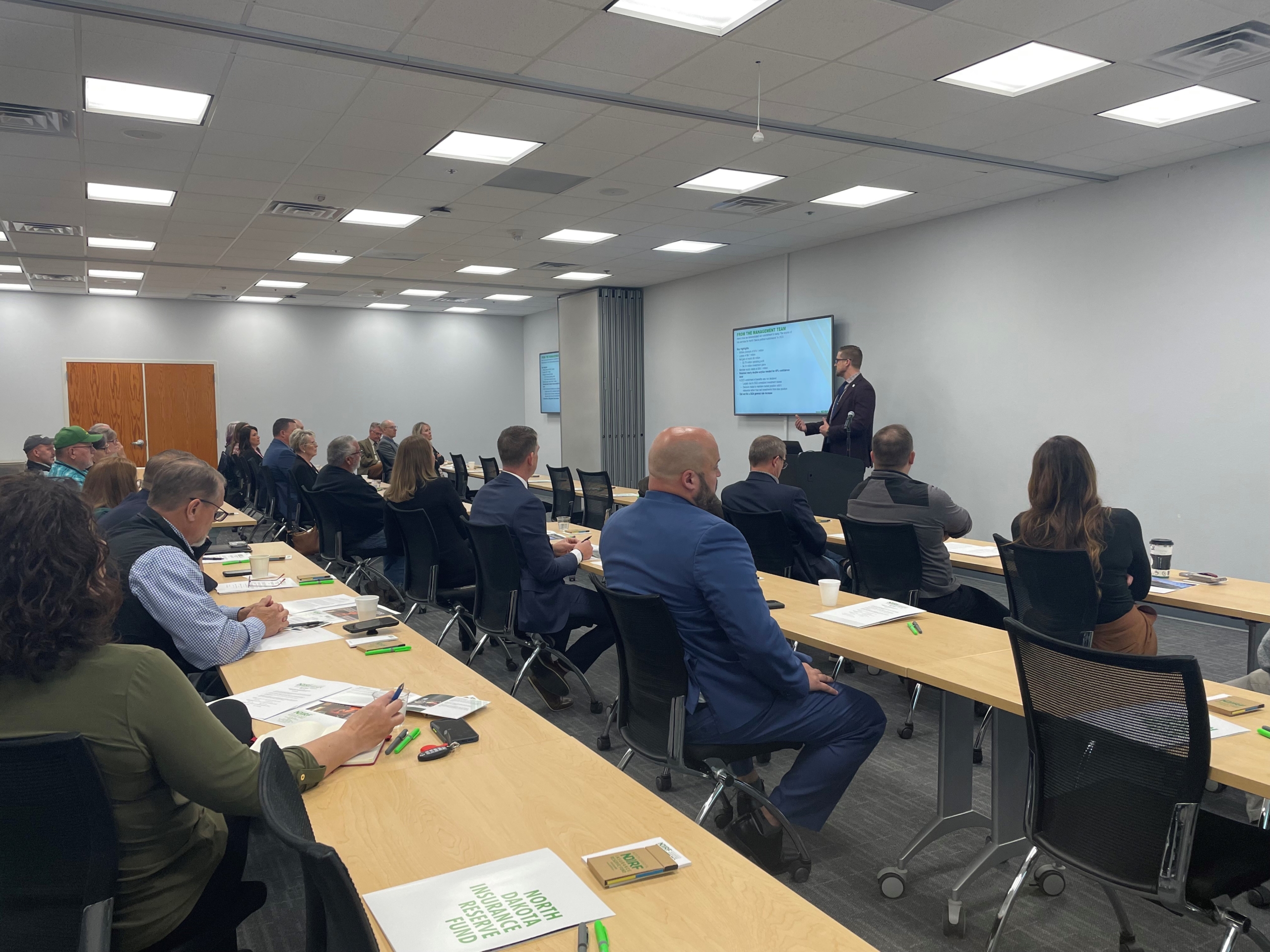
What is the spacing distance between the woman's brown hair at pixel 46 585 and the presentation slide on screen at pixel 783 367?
8.55 m

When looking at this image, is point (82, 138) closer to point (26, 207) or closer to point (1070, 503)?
point (26, 207)

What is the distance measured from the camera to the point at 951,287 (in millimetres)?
8102

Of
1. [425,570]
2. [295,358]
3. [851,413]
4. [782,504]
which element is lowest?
[425,570]

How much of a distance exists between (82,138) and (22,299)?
9.03 metres

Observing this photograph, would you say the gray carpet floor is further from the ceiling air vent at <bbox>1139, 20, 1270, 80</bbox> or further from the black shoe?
the ceiling air vent at <bbox>1139, 20, 1270, 80</bbox>

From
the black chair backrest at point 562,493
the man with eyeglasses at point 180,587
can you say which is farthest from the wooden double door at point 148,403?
the man with eyeglasses at point 180,587

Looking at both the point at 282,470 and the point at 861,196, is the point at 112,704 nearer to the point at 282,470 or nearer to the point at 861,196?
the point at 861,196

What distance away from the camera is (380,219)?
307 inches

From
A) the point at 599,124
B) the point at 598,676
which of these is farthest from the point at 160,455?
the point at 599,124

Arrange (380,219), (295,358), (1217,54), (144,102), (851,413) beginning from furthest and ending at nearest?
(295,358)
(851,413)
(380,219)
(144,102)
(1217,54)

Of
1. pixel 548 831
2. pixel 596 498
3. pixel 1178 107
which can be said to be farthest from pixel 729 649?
pixel 1178 107

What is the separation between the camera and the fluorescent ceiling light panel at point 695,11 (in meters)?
3.80

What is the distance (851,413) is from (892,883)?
6061mm

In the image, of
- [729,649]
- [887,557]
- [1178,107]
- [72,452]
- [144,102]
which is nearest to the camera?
[729,649]
